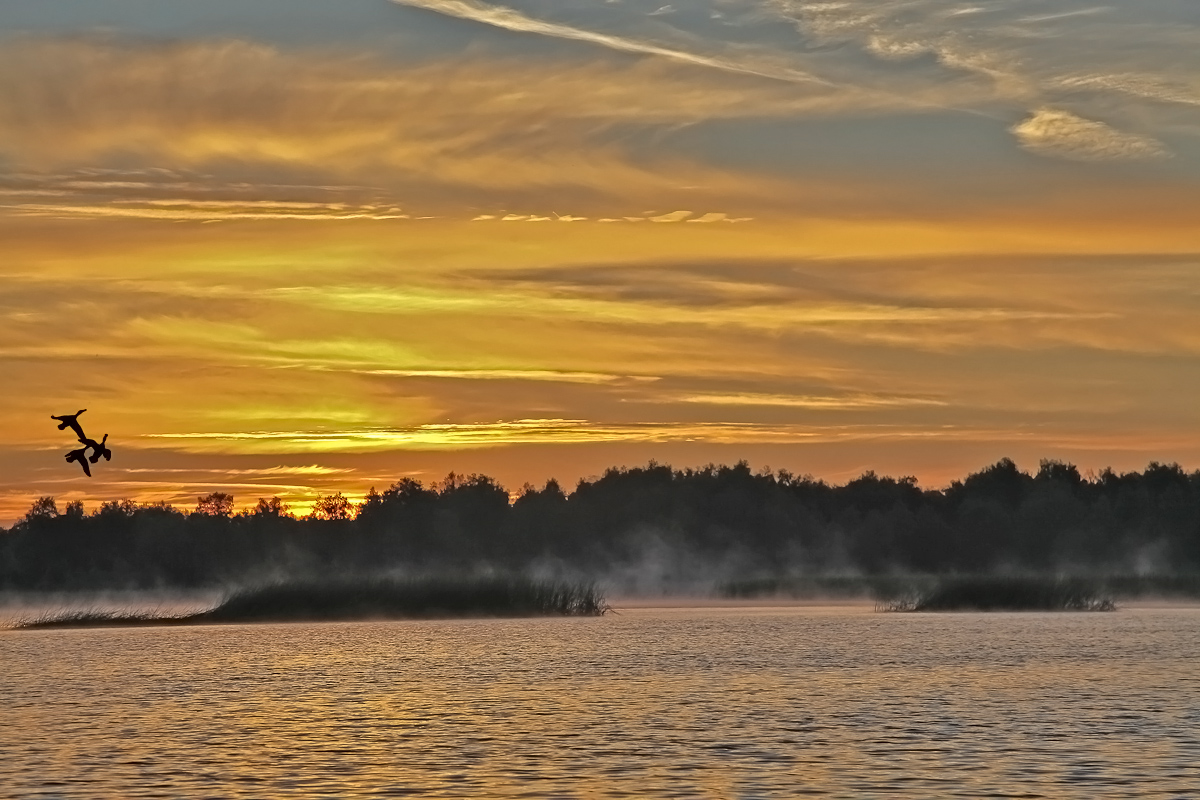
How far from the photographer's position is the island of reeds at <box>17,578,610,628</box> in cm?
10081

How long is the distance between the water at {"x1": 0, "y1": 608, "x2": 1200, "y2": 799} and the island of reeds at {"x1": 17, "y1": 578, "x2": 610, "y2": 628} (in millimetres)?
19124

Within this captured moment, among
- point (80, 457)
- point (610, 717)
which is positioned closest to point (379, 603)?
point (610, 717)

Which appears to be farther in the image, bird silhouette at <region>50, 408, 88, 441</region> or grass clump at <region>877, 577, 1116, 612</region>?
grass clump at <region>877, 577, 1116, 612</region>

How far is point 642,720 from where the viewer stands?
43.5 metres

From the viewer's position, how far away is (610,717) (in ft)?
145

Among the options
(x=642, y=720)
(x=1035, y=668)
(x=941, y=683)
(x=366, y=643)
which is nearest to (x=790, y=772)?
(x=642, y=720)

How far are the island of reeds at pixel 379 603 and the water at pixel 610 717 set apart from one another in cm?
1912

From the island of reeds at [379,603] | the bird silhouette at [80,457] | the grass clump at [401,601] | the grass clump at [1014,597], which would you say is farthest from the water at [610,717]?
the grass clump at [1014,597]

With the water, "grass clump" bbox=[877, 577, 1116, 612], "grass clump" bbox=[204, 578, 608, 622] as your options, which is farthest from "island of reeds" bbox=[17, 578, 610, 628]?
"grass clump" bbox=[877, 577, 1116, 612]

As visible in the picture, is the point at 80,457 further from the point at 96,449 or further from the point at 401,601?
the point at 401,601

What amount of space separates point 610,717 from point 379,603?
60489 millimetres

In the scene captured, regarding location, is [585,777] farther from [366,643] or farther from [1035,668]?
[366,643]

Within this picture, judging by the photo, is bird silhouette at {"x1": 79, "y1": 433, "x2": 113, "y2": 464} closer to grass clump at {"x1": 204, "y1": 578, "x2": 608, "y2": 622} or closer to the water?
the water

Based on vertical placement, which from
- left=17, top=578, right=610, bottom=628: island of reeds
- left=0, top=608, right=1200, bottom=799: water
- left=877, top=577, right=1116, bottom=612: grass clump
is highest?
left=17, top=578, right=610, bottom=628: island of reeds
